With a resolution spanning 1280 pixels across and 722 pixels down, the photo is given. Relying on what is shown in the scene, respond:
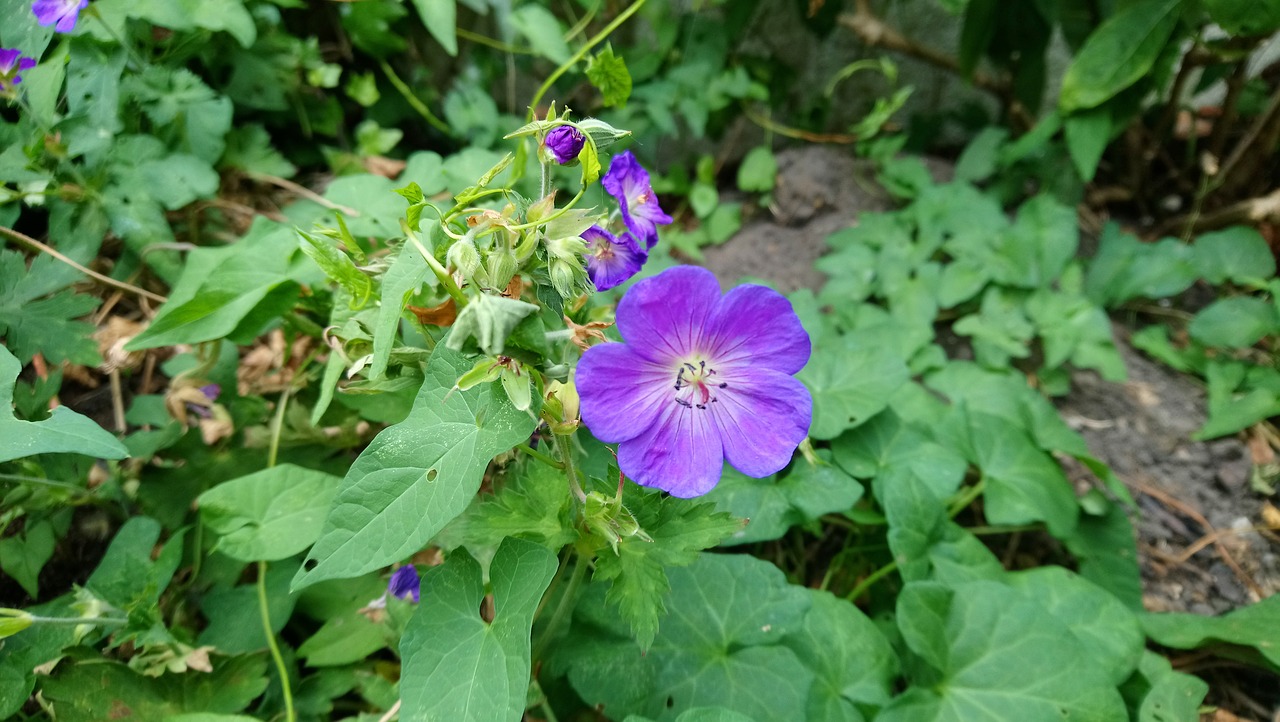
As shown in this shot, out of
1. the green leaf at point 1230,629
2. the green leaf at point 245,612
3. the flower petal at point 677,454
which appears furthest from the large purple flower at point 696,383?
the green leaf at point 1230,629

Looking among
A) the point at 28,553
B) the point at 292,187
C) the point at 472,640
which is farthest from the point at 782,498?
the point at 292,187

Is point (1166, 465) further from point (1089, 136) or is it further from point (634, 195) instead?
point (634, 195)

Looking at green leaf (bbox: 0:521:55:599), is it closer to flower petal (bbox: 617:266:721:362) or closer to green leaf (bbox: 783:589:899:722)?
flower petal (bbox: 617:266:721:362)

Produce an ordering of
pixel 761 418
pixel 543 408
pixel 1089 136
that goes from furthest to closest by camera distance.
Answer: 1. pixel 1089 136
2. pixel 761 418
3. pixel 543 408

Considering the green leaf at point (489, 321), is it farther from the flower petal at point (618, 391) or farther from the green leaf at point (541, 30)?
the green leaf at point (541, 30)

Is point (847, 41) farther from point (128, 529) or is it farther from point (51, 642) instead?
point (51, 642)
